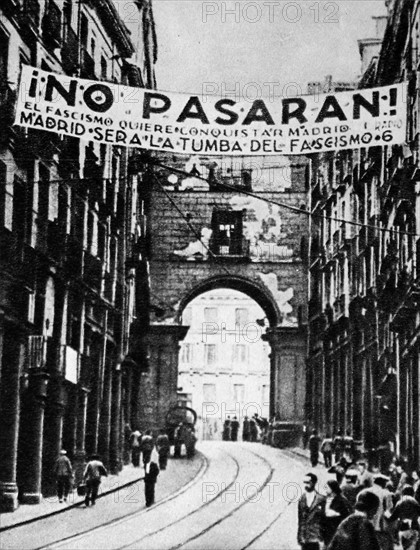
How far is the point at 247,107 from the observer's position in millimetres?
13008

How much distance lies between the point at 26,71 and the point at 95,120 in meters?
1.10

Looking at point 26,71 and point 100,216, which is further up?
point 26,71

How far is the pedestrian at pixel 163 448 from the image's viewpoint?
1517 cm

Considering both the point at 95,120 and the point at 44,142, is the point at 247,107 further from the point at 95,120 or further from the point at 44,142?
the point at 44,142

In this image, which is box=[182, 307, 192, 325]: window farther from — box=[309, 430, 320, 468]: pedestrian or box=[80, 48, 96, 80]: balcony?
box=[80, 48, 96, 80]: balcony

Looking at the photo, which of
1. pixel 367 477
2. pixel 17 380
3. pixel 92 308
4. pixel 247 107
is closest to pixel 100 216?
pixel 92 308

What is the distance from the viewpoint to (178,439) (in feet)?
51.7

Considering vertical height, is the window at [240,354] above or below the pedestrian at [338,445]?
above

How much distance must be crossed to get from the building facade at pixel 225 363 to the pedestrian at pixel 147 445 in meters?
0.75

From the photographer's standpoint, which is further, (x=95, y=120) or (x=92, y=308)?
(x=92, y=308)

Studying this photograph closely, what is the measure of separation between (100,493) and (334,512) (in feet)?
12.7

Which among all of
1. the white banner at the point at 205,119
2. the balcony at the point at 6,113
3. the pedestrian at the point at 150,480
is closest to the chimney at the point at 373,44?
the white banner at the point at 205,119

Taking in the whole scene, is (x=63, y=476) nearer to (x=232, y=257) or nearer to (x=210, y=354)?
(x=210, y=354)

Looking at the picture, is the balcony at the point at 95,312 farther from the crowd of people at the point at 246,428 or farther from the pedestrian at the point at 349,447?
the pedestrian at the point at 349,447
